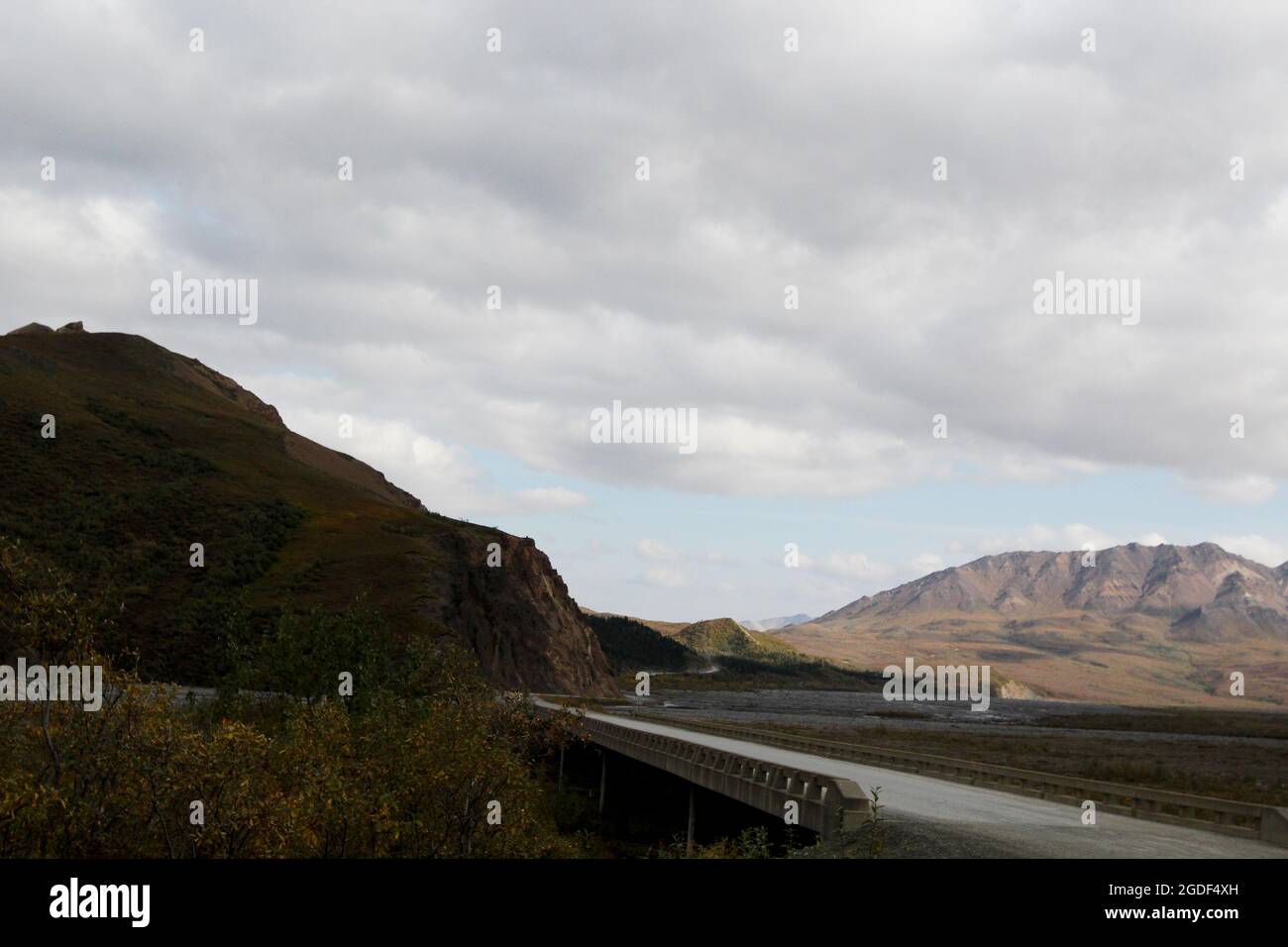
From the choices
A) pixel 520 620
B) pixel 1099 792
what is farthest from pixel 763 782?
pixel 520 620

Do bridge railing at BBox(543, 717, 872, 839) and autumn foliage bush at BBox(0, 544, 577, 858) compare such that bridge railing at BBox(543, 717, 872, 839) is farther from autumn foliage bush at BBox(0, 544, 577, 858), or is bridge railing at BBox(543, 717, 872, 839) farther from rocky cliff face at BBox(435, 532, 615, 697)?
rocky cliff face at BBox(435, 532, 615, 697)

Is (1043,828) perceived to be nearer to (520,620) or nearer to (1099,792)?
(1099,792)

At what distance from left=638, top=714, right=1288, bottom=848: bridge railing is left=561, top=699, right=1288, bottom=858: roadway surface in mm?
462

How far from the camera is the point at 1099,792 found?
2664 centimetres

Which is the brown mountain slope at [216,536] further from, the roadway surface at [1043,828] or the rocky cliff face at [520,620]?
the roadway surface at [1043,828]

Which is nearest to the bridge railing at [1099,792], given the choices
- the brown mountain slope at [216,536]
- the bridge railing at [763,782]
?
the bridge railing at [763,782]

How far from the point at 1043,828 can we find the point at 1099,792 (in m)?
8.71

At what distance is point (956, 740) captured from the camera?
265 ft

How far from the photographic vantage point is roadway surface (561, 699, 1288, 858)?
16.7m

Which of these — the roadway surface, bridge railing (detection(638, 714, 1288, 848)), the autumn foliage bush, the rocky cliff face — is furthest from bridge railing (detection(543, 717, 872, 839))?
the rocky cliff face

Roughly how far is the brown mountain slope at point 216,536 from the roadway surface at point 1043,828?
136 feet

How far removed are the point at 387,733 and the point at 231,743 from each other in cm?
712
